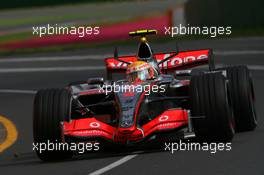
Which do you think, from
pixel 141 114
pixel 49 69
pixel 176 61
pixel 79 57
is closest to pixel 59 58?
pixel 79 57

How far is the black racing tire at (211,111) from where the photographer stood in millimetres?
13805

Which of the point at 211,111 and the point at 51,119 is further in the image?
the point at 51,119

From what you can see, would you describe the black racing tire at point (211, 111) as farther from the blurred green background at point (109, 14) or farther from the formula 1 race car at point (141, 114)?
the blurred green background at point (109, 14)

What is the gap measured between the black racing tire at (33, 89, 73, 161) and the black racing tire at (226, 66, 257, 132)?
8.49 ft

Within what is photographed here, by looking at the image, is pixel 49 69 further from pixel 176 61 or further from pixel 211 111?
pixel 211 111

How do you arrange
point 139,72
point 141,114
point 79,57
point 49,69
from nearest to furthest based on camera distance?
point 141,114
point 139,72
point 49,69
point 79,57

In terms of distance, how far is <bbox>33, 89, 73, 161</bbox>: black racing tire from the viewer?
1404 cm

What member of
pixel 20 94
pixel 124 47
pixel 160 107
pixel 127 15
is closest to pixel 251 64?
pixel 20 94

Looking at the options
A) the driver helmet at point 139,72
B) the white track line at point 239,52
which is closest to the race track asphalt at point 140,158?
the driver helmet at point 139,72

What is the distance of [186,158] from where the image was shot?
1330cm

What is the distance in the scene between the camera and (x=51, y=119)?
14117 mm

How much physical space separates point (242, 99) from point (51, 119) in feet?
9.86

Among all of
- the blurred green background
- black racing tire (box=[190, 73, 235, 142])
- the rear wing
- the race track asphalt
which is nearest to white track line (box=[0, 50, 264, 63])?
the blurred green background

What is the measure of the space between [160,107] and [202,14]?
22608 mm
